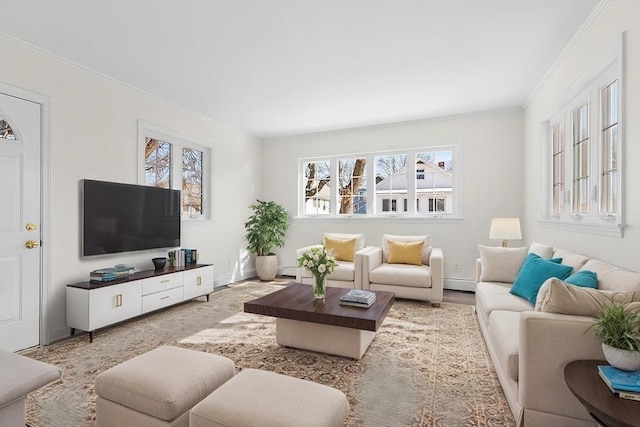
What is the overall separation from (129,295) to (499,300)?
3.61 m

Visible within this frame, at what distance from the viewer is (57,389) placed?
2.22 metres

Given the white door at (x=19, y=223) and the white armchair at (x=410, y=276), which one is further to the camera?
the white armchair at (x=410, y=276)

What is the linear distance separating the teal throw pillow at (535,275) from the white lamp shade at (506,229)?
3.94ft

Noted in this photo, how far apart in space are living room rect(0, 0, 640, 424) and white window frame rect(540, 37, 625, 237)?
0.03m

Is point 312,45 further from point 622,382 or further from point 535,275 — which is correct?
point 622,382

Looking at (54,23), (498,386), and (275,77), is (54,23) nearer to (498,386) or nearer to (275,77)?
(275,77)

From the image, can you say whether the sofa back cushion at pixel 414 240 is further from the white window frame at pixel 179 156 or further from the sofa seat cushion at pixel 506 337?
the white window frame at pixel 179 156

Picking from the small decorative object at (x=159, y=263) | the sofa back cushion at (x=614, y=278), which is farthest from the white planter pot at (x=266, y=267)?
the sofa back cushion at (x=614, y=278)

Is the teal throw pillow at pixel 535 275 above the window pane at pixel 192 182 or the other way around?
the other way around

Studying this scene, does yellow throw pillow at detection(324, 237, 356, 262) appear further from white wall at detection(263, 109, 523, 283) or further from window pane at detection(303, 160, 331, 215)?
window pane at detection(303, 160, 331, 215)

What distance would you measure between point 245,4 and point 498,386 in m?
3.33

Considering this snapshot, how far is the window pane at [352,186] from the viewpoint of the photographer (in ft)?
19.3

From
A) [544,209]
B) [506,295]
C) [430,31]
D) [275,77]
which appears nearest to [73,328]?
[275,77]

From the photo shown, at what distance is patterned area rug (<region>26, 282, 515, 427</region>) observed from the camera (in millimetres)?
1951
